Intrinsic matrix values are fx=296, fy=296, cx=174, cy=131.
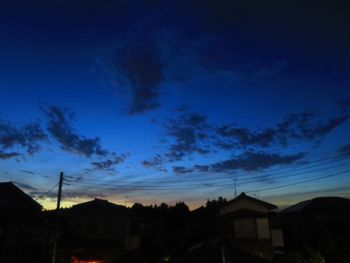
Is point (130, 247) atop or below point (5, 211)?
below

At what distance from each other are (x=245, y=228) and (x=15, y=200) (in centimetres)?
2495

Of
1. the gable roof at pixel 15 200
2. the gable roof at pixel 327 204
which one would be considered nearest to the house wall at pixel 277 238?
the gable roof at pixel 327 204

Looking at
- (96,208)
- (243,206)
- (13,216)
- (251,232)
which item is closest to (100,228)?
(96,208)

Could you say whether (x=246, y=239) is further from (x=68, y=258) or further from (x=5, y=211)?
(x=5, y=211)

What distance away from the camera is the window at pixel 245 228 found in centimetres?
3484

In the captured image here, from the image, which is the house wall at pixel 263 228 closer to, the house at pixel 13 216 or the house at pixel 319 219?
the house at pixel 319 219

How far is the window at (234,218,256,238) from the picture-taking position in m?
34.8

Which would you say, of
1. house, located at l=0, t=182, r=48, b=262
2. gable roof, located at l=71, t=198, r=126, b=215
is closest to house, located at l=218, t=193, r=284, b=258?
gable roof, located at l=71, t=198, r=126, b=215

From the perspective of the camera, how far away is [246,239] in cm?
3459

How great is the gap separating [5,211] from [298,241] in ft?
107

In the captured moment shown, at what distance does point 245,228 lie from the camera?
35.2 meters

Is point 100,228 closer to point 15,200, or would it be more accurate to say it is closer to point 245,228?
point 15,200

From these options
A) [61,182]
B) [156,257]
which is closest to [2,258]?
[61,182]

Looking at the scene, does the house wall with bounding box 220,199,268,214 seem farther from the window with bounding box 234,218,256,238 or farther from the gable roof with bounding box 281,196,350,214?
the gable roof with bounding box 281,196,350,214
